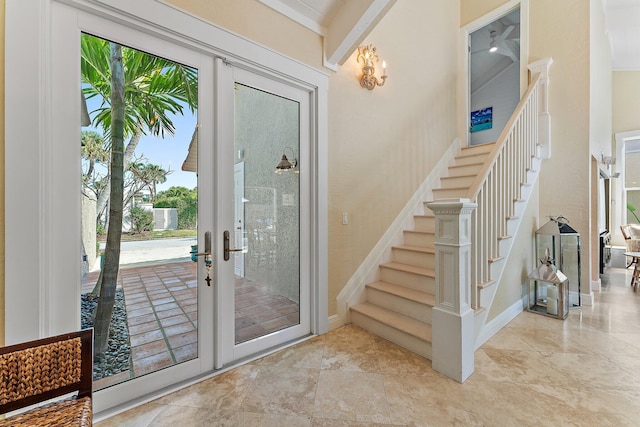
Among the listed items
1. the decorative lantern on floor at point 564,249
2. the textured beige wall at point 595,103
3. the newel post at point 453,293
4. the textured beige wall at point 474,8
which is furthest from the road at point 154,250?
the textured beige wall at point 474,8

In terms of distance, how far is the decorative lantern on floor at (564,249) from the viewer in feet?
10.5

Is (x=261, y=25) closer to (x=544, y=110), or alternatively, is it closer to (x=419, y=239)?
(x=419, y=239)

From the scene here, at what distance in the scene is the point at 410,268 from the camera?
2.94 m

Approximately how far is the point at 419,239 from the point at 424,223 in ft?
1.04

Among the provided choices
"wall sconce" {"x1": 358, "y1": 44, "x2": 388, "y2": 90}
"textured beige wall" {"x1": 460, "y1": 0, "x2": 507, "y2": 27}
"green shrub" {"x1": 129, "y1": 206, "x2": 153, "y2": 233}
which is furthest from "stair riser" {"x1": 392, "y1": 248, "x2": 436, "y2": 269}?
"textured beige wall" {"x1": 460, "y1": 0, "x2": 507, "y2": 27}

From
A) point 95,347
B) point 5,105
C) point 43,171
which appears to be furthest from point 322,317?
point 5,105

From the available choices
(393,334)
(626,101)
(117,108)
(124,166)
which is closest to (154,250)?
(124,166)

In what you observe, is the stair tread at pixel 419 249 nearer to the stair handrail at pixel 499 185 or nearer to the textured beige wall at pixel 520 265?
the stair handrail at pixel 499 185

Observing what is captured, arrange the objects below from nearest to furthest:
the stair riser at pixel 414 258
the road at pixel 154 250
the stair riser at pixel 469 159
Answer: the road at pixel 154 250, the stair riser at pixel 414 258, the stair riser at pixel 469 159

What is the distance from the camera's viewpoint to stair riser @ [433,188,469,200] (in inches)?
143

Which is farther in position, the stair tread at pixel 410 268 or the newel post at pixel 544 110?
the newel post at pixel 544 110

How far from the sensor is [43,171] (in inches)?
55.7

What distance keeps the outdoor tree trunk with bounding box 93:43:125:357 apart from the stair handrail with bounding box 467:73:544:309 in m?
2.51

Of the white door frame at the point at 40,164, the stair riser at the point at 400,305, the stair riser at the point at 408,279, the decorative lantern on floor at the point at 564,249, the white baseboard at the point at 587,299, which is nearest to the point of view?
the white door frame at the point at 40,164
